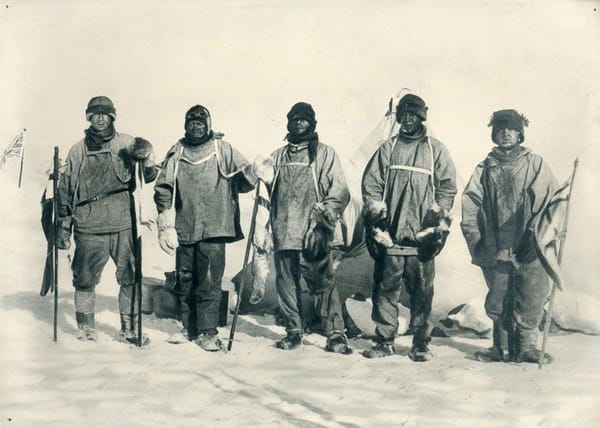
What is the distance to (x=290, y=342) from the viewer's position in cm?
573

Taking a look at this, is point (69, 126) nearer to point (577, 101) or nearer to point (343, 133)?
point (343, 133)

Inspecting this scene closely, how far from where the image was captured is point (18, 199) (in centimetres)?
604

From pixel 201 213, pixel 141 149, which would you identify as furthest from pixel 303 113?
pixel 141 149

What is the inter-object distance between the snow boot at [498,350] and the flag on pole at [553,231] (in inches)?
18.8

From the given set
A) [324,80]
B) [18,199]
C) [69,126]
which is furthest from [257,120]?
[18,199]

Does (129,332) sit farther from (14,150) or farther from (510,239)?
(510,239)

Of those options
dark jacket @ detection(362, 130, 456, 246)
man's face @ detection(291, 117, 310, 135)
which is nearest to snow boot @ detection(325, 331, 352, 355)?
dark jacket @ detection(362, 130, 456, 246)

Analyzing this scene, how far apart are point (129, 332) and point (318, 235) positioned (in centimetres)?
148

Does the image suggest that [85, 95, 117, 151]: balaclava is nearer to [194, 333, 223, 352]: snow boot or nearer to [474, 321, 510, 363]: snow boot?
[194, 333, 223, 352]: snow boot

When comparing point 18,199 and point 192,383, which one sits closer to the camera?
point 192,383

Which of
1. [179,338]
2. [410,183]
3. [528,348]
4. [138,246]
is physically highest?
[410,183]

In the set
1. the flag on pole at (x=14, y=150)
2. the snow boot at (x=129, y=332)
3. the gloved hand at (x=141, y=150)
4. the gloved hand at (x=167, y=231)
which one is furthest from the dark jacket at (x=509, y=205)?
the flag on pole at (x=14, y=150)

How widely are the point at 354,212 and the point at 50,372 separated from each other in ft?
7.72

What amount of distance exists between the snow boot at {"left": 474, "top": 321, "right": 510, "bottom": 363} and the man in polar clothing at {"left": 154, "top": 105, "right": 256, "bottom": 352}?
1.79 m
